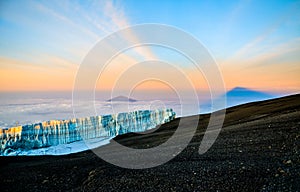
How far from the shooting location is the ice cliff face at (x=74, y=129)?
1991cm

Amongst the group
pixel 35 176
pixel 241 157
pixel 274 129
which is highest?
pixel 274 129

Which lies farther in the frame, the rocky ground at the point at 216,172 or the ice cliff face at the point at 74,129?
the ice cliff face at the point at 74,129

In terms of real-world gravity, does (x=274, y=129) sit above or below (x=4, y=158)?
above

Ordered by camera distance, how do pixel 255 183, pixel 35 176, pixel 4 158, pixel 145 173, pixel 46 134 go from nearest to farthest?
1. pixel 255 183
2. pixel 145 173
3. pixel 35 176
4. pixel 4 158
5. pixel 46 134

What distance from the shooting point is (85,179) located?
6.56 metres

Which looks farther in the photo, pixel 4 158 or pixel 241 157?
pixel 4 158

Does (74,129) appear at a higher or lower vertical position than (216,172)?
higher

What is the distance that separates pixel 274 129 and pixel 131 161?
492cm

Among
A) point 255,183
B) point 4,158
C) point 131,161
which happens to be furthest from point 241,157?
point 4,158

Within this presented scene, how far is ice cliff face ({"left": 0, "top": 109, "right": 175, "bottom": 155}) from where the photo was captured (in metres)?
19.9

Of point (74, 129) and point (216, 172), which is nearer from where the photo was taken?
point (216, 172)

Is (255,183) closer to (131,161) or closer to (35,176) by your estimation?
(131,161)

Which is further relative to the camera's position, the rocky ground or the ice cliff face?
the ice cliff face

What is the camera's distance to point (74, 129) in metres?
23.2
